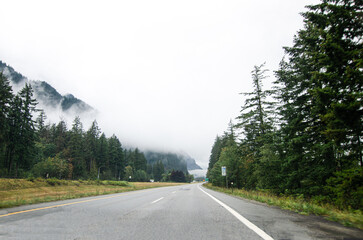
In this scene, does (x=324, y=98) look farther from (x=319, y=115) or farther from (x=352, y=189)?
(x=352, y=189)

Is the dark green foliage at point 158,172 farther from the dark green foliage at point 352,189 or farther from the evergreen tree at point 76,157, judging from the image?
the dark green foliage at point 352,189

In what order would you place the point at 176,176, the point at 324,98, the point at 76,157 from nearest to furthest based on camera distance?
the point at 324,98, the point at 76,157, the point at 176,176

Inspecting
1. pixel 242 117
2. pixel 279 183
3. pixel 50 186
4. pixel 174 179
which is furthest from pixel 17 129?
pixel 174 179

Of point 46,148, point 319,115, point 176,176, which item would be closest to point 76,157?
point 46,148

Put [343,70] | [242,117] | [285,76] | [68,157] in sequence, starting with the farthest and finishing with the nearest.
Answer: [68,157] < [242,117] < [285,76] < [343,70]

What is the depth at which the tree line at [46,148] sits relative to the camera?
38.9 metres

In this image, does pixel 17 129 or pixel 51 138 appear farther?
pixel 51 138

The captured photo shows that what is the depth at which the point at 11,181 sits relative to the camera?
63.7ft

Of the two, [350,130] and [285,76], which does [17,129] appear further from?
[350,130]

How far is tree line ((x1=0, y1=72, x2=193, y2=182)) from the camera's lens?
3891 centimetres

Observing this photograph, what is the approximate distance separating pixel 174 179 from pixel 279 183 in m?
117

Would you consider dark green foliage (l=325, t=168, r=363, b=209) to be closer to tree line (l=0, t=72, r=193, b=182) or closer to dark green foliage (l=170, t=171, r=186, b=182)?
tree line (l=0, t=72, r=193, b=182)

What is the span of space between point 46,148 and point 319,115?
75.6 meters

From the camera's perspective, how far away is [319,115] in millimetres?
8969
